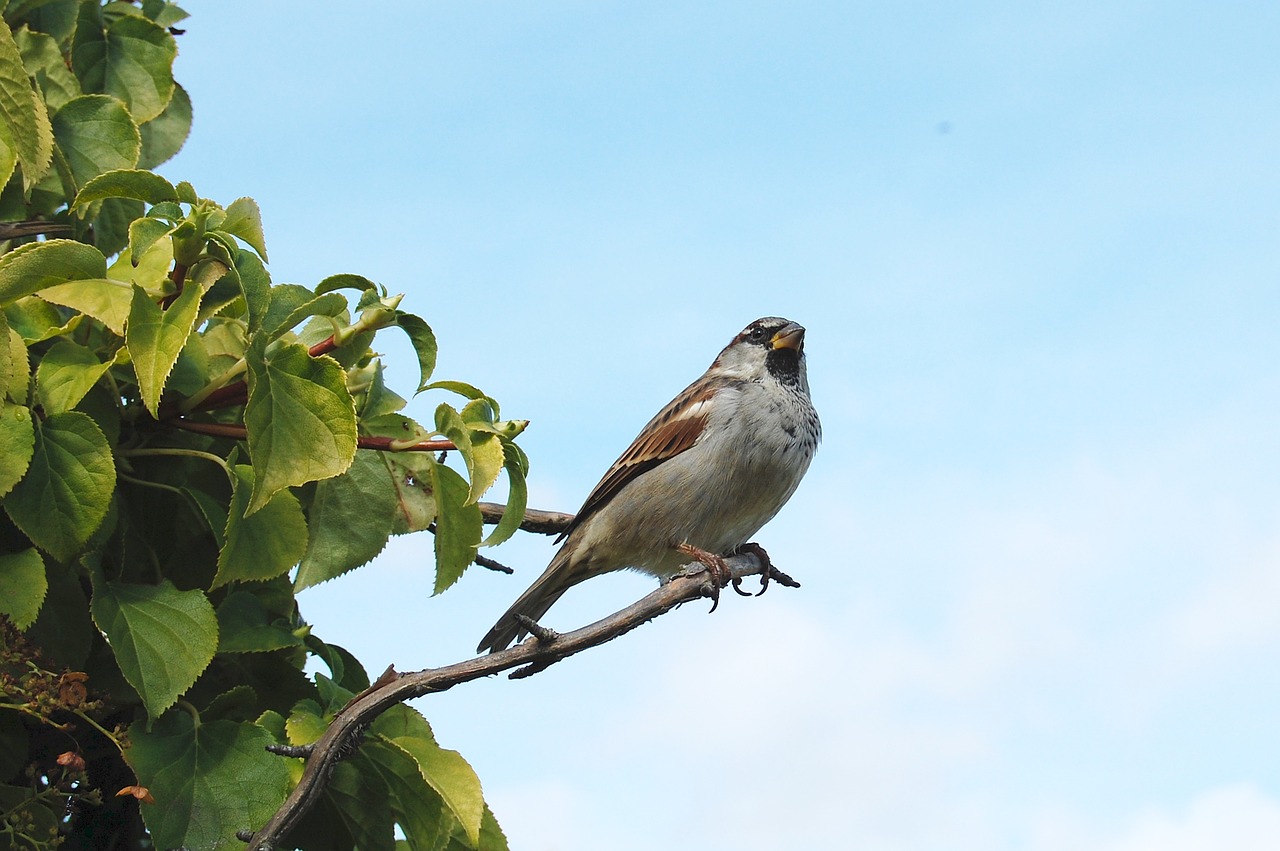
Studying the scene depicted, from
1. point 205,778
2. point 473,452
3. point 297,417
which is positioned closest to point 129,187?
point 297,417

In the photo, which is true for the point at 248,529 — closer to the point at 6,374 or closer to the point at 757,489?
the point at 6,374

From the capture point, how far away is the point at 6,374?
2.51 m

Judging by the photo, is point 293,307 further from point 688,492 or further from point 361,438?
point 688,492

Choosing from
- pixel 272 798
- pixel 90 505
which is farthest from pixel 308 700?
pixel 90 505

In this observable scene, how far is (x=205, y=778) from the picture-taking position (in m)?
2.86

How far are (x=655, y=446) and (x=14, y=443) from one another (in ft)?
10.8

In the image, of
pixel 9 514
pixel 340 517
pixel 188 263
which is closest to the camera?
pixel 9 514

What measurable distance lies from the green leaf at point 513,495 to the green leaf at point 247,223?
76cm

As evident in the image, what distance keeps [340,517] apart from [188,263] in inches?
28.0

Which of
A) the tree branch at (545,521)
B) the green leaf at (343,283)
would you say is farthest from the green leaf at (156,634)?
the tree branch at (545,521)

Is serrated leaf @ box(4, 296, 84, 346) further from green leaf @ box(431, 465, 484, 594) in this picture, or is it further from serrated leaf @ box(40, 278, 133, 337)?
green leaf @ box(431, 465, 484, 594)

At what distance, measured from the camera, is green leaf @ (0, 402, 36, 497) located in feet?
8.56

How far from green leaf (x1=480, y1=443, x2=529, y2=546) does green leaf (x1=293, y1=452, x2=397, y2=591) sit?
0.27 m

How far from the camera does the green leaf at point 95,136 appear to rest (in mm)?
3535
